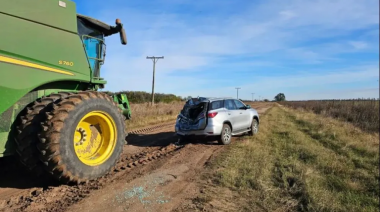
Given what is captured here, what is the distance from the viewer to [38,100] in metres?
4.46

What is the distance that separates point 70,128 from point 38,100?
73cm

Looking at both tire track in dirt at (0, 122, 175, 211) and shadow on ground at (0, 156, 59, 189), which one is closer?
tire track in dirt at (0, 122, 175, 211)

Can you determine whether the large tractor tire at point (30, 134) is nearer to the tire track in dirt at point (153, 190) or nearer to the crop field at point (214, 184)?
the crop field at point (214, 184)

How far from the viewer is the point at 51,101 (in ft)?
14.7

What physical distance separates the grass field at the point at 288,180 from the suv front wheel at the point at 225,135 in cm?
57

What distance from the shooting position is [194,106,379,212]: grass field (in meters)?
4.49

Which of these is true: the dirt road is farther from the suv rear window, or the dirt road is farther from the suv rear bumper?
the suv rear window

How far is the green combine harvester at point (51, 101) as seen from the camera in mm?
3994

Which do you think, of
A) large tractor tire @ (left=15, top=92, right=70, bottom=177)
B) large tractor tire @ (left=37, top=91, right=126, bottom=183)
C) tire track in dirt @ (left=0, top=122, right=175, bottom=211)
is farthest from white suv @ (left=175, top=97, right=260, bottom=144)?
large tractor tire @ (left=15, top=92, right=70, bottom=177)

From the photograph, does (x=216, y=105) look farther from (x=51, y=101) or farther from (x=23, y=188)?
(x=23, y=188)

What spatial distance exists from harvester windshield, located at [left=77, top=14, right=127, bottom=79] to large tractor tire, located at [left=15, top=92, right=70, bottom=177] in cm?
179

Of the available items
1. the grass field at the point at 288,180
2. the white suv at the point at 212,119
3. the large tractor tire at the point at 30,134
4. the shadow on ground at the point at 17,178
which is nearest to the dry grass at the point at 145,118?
the white suv at the point at 212,119

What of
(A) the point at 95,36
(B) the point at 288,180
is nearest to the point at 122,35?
(A) the point at 95,36

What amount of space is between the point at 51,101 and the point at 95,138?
3.87ft
